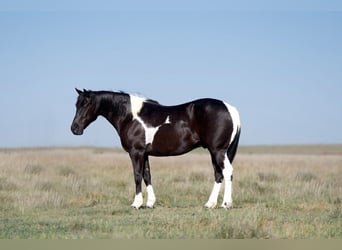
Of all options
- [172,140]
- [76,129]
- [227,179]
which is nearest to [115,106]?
[76,129]

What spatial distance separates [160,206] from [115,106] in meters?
2.02

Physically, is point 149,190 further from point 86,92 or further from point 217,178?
point 86,92

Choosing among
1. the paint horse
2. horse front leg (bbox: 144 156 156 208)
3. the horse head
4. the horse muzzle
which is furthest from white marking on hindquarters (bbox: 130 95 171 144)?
the horse muzzle

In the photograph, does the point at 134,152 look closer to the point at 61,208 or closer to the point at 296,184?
the point at 61,208

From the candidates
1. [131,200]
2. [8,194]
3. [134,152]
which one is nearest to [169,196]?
[131,200]

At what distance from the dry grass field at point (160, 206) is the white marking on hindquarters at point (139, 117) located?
51.0 inches

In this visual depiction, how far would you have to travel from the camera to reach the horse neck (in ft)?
30.2

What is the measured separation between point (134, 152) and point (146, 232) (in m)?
2.58

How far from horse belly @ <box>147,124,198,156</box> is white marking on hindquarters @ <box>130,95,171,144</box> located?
0.21 ft

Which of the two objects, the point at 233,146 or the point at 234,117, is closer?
the point at 234,117

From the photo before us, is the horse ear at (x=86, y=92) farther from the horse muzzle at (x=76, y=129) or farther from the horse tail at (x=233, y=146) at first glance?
the horse tail at (x=233, y=146)

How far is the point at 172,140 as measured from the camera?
8.86 m

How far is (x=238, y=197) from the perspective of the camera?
10117 millimetres

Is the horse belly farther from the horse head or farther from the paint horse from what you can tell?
the horse head
